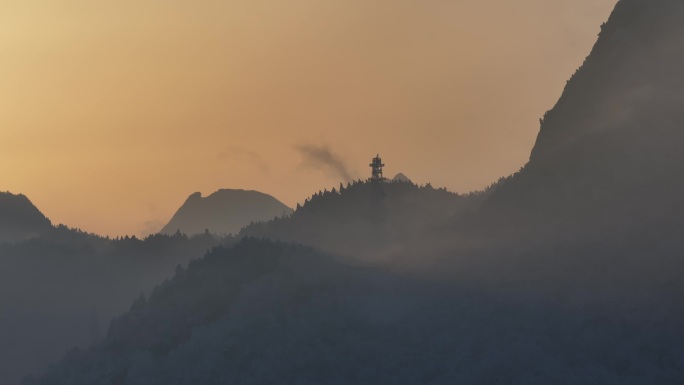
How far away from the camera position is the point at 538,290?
502ft

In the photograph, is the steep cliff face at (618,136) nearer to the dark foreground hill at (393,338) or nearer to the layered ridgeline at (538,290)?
the layered ridgeline at (538,290)

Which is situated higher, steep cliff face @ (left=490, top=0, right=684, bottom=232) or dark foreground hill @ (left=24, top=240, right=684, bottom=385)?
steep cliff face @ (left=490, top=0, right=684, bottom=232)

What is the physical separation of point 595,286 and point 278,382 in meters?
46.3

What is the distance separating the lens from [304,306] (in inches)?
7003

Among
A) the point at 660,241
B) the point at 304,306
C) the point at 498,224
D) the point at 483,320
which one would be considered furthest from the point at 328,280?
the point at 660,241

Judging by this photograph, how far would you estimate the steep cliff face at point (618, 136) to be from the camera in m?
160

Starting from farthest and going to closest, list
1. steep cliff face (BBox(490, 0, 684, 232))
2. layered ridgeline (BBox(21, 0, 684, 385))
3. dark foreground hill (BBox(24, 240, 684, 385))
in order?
steep cliff face (BBox(490, 0, 684, 232)) → layered ridgeline (BBox(21, 0, 684, 385)) → dark foreground hill (BBox(24, 240, 684, 385))

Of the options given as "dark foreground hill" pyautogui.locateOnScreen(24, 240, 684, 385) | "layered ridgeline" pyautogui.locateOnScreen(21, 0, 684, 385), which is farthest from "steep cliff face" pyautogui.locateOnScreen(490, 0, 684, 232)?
"dark foreground hill" pyautogui.locateOnScreen(24, 240, 684, 385)

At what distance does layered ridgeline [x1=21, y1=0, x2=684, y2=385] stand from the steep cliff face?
0.89 feet

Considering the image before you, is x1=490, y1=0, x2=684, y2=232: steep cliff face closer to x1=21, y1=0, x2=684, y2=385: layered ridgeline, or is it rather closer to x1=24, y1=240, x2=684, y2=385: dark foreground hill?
x1=21, y1=0, x2=684, y2=385: layered ridgeline

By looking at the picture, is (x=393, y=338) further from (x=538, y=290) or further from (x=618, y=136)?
(x=618, y=136)

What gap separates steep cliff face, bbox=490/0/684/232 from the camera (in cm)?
16050

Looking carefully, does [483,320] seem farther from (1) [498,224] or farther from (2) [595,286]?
(1) [498,224]

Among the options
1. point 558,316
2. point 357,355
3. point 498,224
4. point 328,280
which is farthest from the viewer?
point 328,280
